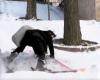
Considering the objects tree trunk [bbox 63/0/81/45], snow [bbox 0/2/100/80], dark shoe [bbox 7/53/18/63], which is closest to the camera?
snow [bbox 0/2/100/80]

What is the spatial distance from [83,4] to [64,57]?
10586 mm

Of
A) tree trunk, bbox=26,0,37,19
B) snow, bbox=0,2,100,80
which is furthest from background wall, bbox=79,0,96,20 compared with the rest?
snow, bbox=0,2,100,80

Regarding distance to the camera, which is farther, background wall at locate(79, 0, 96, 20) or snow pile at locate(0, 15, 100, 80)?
background wall at locate(79, 0, 96, 20)

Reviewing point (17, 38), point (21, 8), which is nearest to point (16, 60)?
point (17, 38)

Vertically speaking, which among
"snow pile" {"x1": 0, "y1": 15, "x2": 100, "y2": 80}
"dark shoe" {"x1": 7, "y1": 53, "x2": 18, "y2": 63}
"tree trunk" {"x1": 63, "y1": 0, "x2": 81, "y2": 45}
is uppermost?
"tree trunk" {"x1": 63, "y1": 0, "x2": 81, "y2": 45}

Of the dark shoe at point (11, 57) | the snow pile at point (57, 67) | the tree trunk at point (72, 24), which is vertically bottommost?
the snow pile at point (57, 67)

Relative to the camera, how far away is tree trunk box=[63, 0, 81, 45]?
12.2m

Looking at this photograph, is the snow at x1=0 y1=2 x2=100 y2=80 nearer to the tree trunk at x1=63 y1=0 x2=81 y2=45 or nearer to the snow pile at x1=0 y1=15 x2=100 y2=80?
the snow pile at x1=0 y1=15 x2=100 y2=80

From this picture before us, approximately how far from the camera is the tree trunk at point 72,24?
482 inches

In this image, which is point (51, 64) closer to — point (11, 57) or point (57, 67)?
point (57, 67)

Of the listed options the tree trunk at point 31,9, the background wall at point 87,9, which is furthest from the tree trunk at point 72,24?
the tree trunk at point 31,9

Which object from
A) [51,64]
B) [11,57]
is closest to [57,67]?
[51,64]

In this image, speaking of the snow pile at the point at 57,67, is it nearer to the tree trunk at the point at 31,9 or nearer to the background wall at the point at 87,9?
the background wall at the point at 87,9

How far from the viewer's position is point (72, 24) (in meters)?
12.3
